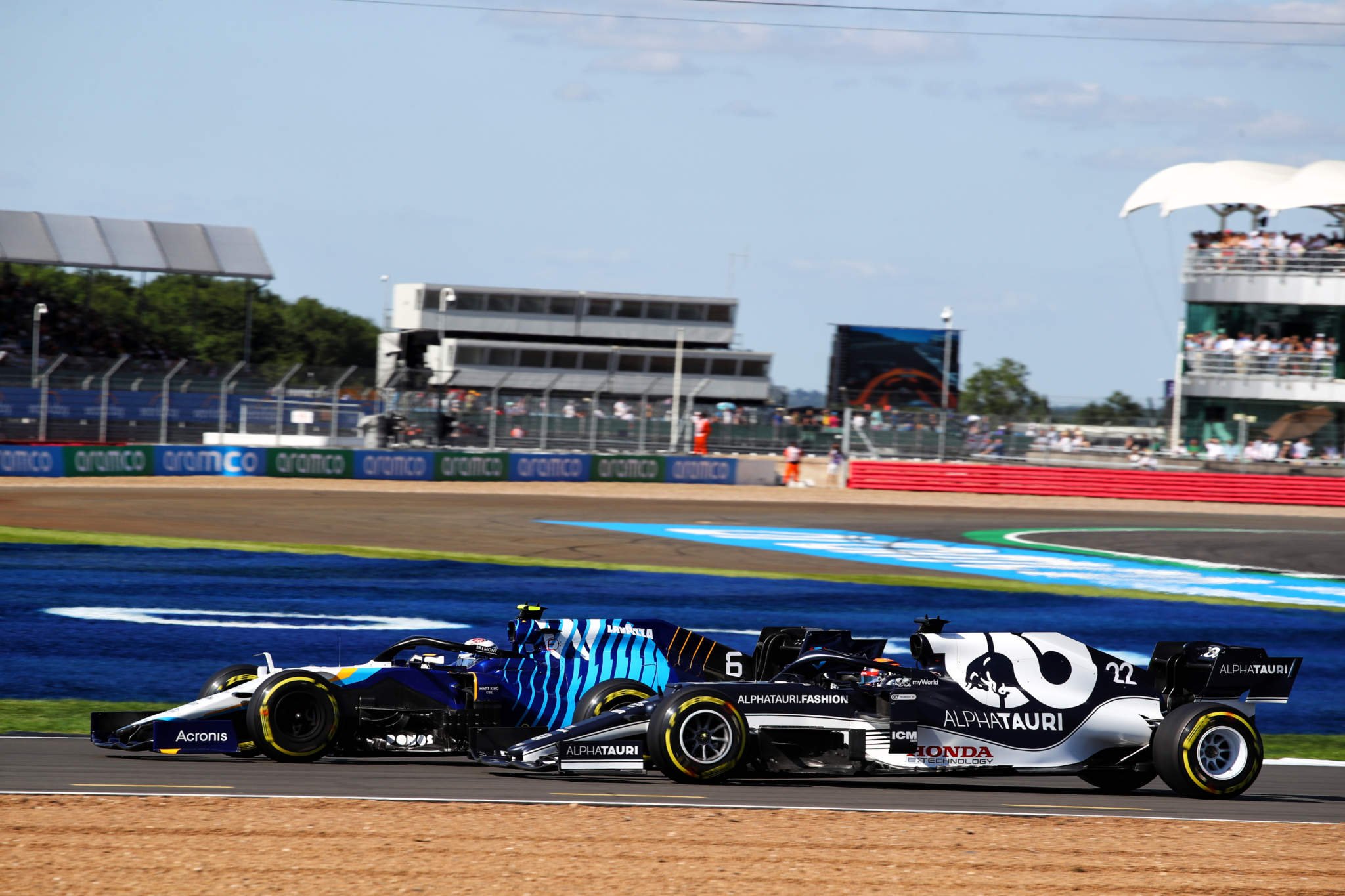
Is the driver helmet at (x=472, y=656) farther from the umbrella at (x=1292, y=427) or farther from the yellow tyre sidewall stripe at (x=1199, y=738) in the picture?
the umbrella at (x=1292, y=427)

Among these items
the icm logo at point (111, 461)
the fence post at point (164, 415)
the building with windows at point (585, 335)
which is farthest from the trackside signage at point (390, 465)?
the building with windows at point (585, 335)

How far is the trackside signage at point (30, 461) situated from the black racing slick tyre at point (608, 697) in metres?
28.0

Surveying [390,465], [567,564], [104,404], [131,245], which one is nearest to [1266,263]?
[390,465]

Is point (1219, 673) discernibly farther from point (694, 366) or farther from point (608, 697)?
point (694, 366)

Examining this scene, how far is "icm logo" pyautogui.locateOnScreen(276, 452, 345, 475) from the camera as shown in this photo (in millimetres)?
35875

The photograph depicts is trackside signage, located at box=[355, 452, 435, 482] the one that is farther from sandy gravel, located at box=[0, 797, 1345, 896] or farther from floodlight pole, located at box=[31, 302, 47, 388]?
sandy gravel, located at box=[0, 797, 1345, 896]

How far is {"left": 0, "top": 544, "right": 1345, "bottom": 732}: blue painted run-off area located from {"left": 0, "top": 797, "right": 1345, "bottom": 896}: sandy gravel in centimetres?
522

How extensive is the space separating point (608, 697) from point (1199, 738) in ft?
11.0

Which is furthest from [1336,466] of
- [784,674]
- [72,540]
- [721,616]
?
[784,674]

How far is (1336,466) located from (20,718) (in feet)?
124

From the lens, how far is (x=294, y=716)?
7.86m

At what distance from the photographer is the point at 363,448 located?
122ft

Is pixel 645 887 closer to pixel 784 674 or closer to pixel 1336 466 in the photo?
pixel 784 674

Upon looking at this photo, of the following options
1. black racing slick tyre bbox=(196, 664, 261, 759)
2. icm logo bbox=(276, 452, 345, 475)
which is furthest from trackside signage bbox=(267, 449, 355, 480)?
black racing slick tyre bbox=(196, 664, 261, 759)
